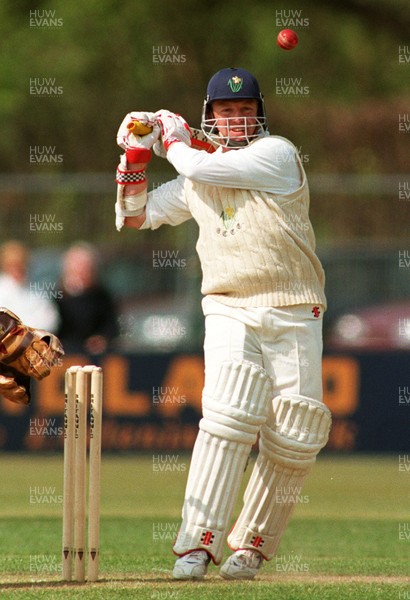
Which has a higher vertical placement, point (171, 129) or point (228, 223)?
point (171, 129)

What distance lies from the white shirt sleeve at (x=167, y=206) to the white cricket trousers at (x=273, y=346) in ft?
2.04

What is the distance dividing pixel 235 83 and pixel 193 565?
202 centimetres

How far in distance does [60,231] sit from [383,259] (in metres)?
2.84

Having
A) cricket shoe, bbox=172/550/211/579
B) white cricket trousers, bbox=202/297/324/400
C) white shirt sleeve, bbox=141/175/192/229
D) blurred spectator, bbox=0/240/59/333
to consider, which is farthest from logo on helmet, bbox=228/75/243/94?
blurred spectator, bbox=0/240/59/333

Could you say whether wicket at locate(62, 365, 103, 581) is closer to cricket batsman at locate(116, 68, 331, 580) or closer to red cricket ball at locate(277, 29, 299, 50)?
cricket batsman at locate(116, 68, 331, 580)

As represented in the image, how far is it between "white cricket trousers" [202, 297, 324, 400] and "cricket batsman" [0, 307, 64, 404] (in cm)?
73

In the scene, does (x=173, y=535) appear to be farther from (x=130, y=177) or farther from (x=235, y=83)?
(x=235, y=83)

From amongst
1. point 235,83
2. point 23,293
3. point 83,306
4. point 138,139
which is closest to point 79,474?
point 138,139

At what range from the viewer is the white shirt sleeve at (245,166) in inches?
247

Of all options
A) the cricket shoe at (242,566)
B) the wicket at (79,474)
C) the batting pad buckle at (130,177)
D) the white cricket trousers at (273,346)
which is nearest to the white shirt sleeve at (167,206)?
the batting pad buckle at (130,177)

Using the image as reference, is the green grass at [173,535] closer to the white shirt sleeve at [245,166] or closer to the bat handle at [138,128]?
the white shirt sleeve at [245,166]

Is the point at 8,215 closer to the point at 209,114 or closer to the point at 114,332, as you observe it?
the point at 114,332

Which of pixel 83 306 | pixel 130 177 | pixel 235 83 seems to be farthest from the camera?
pixel 83 306

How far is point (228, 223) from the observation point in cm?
636
